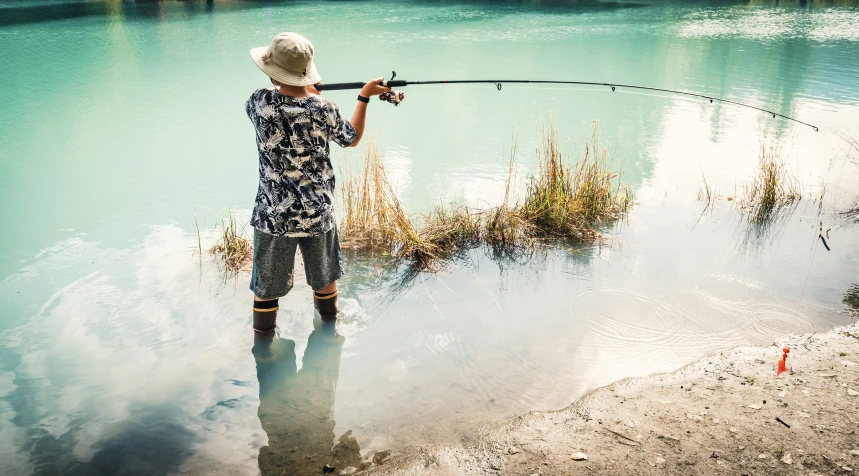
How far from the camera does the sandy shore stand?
2.22 metres

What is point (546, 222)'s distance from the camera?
4.53 meters

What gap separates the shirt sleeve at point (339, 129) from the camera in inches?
98.2

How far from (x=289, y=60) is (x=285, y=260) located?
87 cm

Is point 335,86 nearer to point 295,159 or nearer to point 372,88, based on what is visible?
point 372,88

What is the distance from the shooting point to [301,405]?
108 inches

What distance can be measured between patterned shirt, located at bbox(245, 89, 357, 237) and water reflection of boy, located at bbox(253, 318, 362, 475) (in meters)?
0.73

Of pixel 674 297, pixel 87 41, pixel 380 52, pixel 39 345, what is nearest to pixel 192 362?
pixel 39 345

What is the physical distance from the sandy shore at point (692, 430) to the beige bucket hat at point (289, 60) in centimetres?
149

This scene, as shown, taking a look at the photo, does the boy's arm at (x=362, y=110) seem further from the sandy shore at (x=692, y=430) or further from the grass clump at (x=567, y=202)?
the grass clump at (x=567, y=202)

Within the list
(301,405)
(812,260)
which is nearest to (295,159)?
(301,405)

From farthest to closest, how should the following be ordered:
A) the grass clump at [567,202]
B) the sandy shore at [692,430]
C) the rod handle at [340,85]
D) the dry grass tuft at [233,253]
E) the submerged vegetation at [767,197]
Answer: the submerged vegetation at [767,197]
the grass clump at [567,202]
the dry grass tuft at [233,253]
the rod handle at [340,85]
the sandy shore at [692,430]

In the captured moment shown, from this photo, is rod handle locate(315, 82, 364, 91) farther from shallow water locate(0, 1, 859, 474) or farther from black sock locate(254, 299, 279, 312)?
shallow water locate(0, 1, 859, 474)

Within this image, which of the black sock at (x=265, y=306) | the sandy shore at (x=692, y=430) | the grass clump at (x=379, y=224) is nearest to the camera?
the sandy shore at (x=692, y=430)

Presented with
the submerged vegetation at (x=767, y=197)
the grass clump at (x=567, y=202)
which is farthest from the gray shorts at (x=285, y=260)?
the submerged vegetation at (x=767, y=197)
